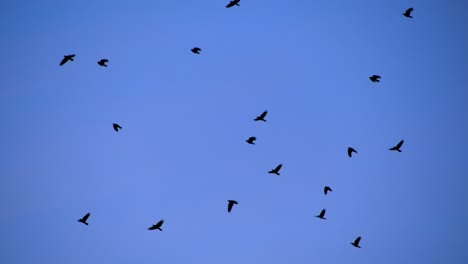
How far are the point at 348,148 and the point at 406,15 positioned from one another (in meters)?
10.2

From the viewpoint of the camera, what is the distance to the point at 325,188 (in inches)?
2461

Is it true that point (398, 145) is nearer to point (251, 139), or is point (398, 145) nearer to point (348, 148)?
point (348, 148)

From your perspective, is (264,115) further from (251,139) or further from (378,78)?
(378,78)

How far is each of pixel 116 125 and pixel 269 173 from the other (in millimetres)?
11904

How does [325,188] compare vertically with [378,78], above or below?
below

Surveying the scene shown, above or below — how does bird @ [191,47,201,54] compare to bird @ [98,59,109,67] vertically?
above

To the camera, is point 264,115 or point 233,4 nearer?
point 233,4

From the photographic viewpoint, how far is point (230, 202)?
206 feet

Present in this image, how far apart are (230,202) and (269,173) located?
4.13m

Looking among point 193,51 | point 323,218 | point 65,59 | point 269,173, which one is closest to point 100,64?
point 65,59

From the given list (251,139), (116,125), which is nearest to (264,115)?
(251,139)

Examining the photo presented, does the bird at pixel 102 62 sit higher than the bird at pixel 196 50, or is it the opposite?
the bird at pixel 196 50

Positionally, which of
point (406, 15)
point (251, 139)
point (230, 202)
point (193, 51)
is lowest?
point (230, 202)

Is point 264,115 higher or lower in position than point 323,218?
higher
